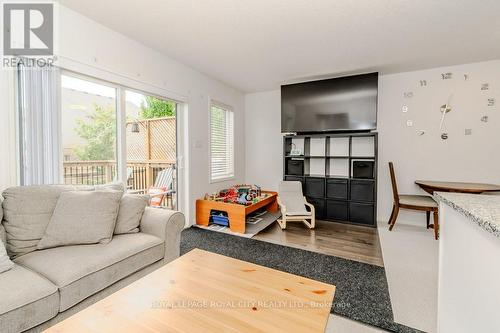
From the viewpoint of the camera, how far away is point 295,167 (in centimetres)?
444

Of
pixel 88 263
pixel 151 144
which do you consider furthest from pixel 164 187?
pixel 88 263

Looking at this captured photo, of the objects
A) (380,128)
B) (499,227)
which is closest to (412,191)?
(380,128)

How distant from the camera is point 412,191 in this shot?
3.83 metres

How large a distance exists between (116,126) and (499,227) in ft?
10.4

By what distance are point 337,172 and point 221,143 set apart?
2335mm

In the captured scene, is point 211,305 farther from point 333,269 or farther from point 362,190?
point 362,190

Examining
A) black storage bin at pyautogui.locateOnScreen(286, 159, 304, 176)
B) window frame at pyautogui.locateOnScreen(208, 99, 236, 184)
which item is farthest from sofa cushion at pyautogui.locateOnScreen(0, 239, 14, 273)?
black storage bin at pyautogui.locateOnScreen(286, 159, 304, 176)

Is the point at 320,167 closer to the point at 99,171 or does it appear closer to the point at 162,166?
the point at 162,166

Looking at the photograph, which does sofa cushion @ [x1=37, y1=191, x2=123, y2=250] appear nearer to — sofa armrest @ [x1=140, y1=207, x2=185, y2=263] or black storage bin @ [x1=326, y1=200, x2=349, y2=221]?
sofa armrest @ [x1=140, y1=207, x2=185, y2=263]

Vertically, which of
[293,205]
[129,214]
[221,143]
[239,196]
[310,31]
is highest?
[310,31]

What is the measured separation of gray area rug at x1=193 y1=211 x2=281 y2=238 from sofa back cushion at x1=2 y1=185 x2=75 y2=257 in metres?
2.14

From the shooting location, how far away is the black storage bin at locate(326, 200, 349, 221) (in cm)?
391

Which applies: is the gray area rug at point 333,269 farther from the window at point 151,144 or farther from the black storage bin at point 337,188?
the black storage bin at point 337,188

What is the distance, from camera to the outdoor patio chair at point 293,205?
11.8 ft
